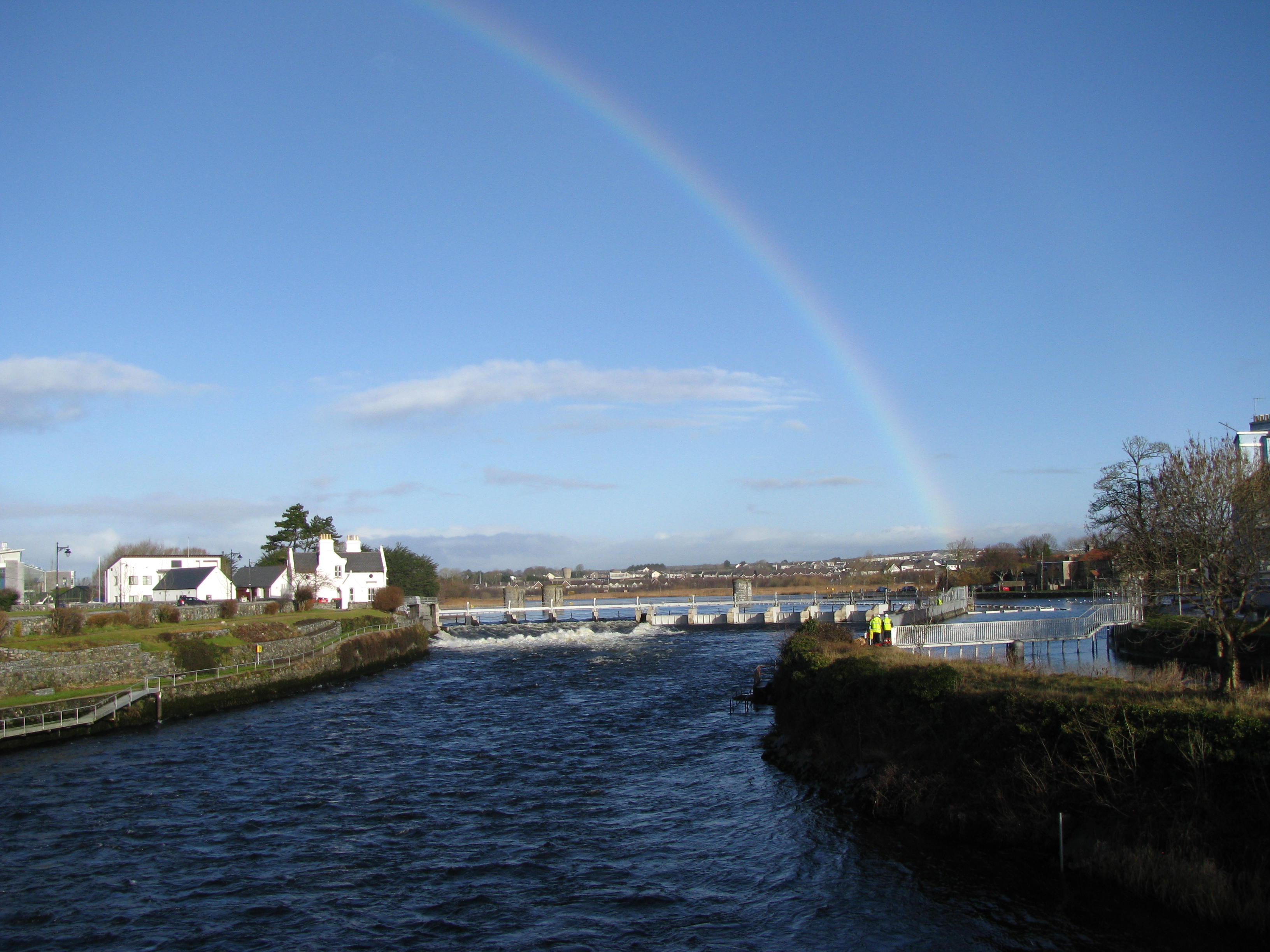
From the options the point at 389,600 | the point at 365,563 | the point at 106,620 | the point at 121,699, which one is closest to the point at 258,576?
the point at 365,563

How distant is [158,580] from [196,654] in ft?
193

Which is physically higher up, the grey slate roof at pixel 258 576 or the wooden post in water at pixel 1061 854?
the grey slate roof at pixel 258 576

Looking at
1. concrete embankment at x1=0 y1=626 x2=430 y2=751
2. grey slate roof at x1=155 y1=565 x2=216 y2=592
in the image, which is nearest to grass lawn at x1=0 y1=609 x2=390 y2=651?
concrete embankment at x1=0 y1=626 x2=430 y2=751

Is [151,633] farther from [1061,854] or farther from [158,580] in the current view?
[158,580]

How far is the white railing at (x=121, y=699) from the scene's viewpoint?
3284cm

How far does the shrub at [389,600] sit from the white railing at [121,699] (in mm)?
35485

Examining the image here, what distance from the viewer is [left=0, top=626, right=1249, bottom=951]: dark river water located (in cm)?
1528

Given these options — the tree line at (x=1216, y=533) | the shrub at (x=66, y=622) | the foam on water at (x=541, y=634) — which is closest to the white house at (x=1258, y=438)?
the tree line at (x=1216, y=533)

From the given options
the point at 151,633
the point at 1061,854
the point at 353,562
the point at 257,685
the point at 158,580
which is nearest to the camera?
the point at 1061,854

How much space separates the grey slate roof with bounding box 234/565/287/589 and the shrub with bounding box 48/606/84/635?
49.9 metres

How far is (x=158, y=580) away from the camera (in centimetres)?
9650

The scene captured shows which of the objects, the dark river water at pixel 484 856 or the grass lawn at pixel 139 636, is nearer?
the dark river water at pixel 484 856

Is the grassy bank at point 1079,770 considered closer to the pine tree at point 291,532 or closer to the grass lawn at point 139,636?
the grass lawn at point 139,636

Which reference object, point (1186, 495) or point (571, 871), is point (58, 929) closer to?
point (571, 871)
